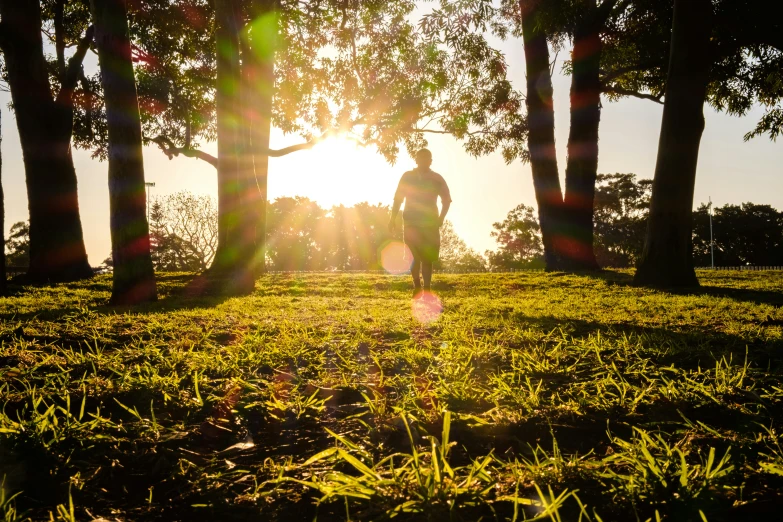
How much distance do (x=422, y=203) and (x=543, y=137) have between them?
9.85m

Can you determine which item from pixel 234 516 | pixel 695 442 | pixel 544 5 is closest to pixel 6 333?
pixel 234 516

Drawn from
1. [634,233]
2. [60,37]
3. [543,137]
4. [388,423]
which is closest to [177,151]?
[60,37]

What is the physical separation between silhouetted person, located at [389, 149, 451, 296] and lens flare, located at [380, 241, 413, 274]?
1.29 ft

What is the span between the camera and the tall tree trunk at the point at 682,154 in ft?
28.9

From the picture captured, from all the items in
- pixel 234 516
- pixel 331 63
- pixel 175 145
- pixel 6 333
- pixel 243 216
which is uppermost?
pixel 331 63

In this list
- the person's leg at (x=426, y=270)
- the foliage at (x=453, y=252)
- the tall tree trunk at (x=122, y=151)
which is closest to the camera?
the tall tree trunk at (x=122, y=151)

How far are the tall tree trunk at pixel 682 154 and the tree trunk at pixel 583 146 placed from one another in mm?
5807

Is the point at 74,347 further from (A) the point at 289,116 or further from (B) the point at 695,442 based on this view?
(A) the point at 289,116

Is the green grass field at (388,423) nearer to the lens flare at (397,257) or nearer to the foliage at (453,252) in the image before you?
the lens flare at (397,257)

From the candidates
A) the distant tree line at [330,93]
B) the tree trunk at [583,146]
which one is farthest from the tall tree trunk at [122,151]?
the tree trunk at [583,146]

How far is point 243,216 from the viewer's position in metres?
9.78

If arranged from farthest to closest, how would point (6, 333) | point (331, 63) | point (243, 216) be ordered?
1. point (331, 63)
2. point (243, 216)
3. point (6, 333)

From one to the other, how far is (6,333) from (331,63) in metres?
16.9

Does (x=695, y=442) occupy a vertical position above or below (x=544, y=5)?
below
